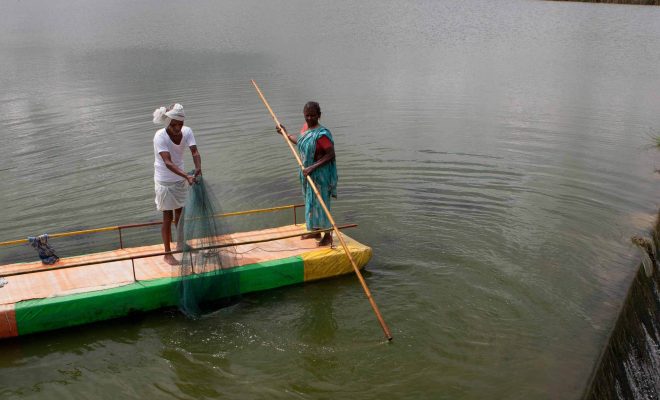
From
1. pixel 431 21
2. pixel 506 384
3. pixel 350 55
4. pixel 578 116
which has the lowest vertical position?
pixel 506 384

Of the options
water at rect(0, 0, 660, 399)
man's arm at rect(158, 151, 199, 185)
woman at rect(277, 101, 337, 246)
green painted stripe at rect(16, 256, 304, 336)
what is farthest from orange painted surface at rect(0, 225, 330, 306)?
man's arm at rect(158, 151, 199, 185)

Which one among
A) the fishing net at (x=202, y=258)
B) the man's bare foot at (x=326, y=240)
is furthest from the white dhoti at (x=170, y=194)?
the man's bare foot at (x=326, y=240)

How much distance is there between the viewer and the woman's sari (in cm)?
658

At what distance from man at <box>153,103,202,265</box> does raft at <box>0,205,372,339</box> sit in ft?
1.45

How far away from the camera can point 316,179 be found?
6793 millimetres

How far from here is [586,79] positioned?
18.7 meters

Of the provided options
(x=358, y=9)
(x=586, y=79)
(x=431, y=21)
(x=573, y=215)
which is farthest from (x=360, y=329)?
(x=358, y=9)

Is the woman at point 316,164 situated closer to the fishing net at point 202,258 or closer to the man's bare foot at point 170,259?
the fishing net at point 202,258

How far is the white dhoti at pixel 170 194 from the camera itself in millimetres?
6152

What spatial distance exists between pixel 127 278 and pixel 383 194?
15.6 feet

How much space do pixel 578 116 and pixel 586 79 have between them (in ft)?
16.1

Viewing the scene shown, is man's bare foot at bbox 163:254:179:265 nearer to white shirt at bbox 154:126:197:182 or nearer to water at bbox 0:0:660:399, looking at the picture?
water at bbox 0:0:660:399

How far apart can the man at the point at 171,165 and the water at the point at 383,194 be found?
3.81 feet

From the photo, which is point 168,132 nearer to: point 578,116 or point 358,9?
point 578,116
